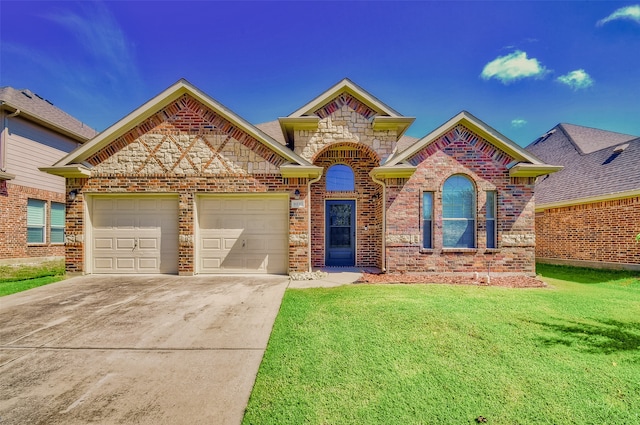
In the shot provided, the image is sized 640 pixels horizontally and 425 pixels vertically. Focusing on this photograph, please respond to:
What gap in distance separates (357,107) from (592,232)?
10.3 metres

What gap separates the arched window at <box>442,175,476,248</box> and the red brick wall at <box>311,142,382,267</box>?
8.02 ft

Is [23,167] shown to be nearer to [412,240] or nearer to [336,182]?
[336,182]

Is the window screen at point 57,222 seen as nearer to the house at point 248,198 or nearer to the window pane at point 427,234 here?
the house at point 248,198

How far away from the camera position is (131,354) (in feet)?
12.6

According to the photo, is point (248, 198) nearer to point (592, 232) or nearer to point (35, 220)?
point (35, 220)

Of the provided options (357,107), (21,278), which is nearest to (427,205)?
(357,107)

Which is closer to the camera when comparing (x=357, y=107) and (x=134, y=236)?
(x=134, y=236)

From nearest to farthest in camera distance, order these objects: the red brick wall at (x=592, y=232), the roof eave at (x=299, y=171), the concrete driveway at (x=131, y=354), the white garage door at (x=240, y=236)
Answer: the concrete driveway at (x=131, y=354), the roof eave at (x=299, y=171), the white garage door at (x=240, y=236), the red brick wall at (x=592, y=232)

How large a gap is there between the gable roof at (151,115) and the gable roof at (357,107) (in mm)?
1411

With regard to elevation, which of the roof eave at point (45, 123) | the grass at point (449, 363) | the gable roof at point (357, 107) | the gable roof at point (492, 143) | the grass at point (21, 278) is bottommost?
the grass at point (21, 278)

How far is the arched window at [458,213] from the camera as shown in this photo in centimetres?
914

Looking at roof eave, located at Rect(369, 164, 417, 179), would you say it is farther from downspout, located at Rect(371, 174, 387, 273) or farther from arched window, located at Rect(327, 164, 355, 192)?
arched window, located at Rect(327, 164, 355, 192)

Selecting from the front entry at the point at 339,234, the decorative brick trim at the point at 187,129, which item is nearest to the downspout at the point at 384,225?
the front entry at the point at 339,234

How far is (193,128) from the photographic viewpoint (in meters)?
8.95
